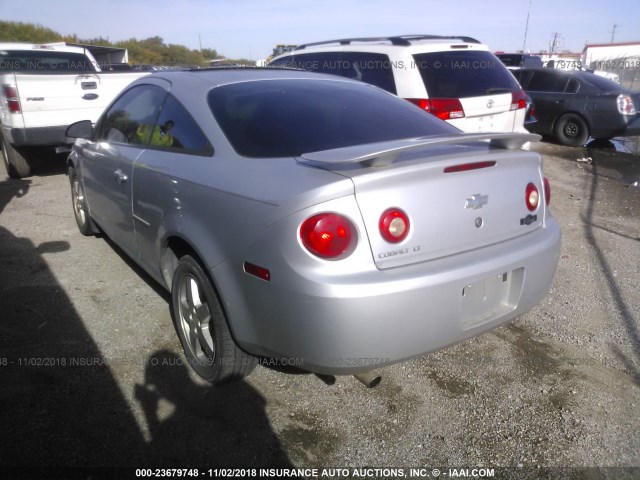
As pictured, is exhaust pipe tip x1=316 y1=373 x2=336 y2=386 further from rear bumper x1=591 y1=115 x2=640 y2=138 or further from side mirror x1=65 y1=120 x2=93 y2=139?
rear bumper x1=591 y1=115 x2=640 y2=138

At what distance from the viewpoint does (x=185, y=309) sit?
9.97ft

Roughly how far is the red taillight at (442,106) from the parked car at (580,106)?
239 inches

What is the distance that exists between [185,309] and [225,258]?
0.75 m

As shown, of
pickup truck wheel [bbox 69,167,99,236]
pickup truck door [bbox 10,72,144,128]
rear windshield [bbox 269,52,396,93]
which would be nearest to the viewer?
pickup truck wheel [bbox 69,167,99,236]

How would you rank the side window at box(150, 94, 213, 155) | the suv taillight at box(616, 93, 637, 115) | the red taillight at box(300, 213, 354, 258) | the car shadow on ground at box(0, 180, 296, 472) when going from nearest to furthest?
the red taillight at box(300, 213, 354, 258), the car shadow on ground at box(0, 180, 296, 472), the side window at box(150, 94, 213, 155), the suv taillight at box(616, 93, 637, 115)

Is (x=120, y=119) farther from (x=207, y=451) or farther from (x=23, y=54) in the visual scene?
(x=23, y=54)

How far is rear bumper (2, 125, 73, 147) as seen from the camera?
692 centimetres

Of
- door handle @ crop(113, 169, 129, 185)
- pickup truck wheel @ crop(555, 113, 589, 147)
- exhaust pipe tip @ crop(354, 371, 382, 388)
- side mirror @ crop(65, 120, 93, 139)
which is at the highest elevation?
side mirror @ crop(65, 120, 93, 139)

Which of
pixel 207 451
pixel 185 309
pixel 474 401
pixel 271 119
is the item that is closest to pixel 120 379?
pixel 185 309

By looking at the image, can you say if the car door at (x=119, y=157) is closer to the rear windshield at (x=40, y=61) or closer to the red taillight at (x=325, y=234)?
the red taillight at (x=325, y=234)

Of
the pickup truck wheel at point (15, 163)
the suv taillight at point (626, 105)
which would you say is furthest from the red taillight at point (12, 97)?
the suv taillight at point (626, 105)

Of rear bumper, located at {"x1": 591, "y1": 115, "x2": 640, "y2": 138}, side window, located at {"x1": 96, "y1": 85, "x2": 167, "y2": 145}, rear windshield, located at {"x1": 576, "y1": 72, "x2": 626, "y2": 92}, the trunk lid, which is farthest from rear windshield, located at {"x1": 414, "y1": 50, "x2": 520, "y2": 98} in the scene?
rear windshield, located at {"x1": 576, "y1": 72, "x2": 626, "y2": 92}

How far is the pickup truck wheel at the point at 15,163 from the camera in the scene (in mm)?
7402

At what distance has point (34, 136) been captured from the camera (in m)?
6.99
